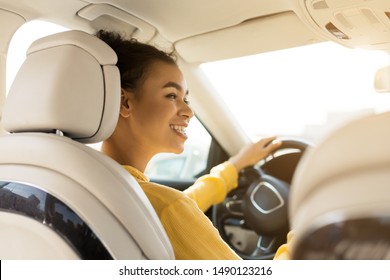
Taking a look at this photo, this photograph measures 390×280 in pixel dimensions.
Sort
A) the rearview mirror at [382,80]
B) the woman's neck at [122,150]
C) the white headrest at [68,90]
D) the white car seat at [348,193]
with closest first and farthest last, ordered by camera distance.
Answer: the white car seat at [348,193]
the white headrest at [68,90]
the rearview mirror at [382,80]
the woman's neck at [122,150]

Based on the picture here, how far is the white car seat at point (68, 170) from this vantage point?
913 millimetres

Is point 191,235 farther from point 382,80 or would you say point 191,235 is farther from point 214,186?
point 214,186

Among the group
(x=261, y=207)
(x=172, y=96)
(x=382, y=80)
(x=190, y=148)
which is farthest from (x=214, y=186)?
(x=382, y=80)

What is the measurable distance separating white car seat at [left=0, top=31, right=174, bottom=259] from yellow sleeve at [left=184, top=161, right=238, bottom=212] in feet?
2.42

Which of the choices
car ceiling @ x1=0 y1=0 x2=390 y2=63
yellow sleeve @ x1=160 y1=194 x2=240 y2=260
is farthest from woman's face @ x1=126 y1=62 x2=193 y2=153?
yellow sleeve @ x1=160 y1=194 x2=240 y2=260

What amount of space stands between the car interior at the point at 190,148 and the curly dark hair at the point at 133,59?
0.42ft

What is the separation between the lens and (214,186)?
72.6 inches

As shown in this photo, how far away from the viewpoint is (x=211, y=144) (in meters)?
2.17

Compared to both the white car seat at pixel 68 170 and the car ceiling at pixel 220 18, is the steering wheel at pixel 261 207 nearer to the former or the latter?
the car ceiling at pixel 220 18

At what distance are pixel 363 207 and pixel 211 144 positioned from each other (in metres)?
1.73

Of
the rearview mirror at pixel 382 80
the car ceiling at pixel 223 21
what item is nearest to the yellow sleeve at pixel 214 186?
the car ceiling at pixel 223 21
